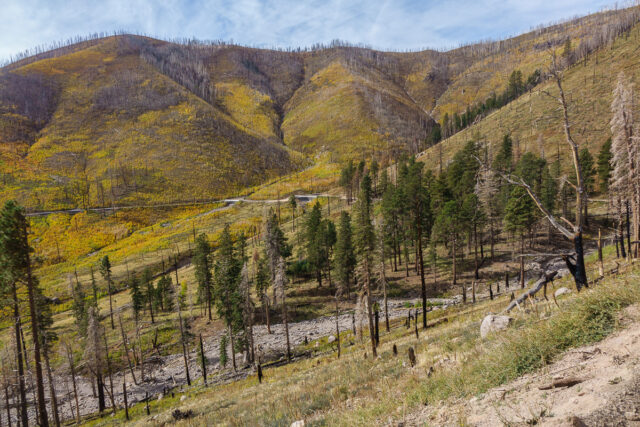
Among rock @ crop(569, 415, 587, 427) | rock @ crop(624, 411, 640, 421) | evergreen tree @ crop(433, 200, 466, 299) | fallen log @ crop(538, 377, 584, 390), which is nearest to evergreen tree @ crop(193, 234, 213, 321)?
evergreen tree @ crop(433, 200, 466, 299)

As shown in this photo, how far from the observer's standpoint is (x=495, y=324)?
31.6 feet

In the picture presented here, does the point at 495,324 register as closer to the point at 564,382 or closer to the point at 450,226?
the point at 564,382

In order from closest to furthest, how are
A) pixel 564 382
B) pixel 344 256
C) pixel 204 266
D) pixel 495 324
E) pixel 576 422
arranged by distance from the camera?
pixel 576 422
pixel 564 382
pixel 495 324
pixel 344 256
pixel 204 266

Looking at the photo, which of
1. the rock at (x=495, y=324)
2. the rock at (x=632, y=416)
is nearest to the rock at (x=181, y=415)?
the rock at (x=495, y=324)

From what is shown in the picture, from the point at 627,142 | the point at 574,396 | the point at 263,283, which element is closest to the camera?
the point at 574,396

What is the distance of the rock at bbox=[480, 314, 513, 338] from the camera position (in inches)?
367

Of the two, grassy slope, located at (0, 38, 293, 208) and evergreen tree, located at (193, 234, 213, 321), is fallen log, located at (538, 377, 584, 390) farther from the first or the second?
grassy slope, located at (0, 38, 293, 208)

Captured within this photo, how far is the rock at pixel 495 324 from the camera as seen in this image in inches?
367

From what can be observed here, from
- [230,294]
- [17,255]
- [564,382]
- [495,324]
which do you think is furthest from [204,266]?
[564,382]

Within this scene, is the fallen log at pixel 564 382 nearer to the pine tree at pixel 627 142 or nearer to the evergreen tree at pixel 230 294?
the pine tree at pixel 627 142

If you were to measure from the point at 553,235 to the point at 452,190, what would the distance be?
1814cm

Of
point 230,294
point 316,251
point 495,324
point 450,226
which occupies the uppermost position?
point 495,324

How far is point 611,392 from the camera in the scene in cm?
358

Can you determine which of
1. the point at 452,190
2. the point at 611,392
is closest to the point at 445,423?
the point at 611,392
